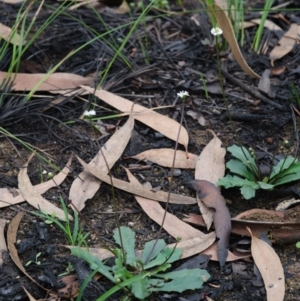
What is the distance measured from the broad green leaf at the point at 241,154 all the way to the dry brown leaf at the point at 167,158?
0.18 metres

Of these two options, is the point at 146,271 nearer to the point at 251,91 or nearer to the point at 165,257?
the point at 165,257

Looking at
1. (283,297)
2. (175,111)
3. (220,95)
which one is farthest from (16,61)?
(283,297)

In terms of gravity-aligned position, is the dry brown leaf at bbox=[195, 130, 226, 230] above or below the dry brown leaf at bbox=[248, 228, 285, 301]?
above

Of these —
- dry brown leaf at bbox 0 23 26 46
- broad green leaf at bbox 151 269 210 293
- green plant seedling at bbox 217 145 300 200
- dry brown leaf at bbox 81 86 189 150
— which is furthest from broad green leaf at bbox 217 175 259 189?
dry brown leaf at bbox 0 23 26 46

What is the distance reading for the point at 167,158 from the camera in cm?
274

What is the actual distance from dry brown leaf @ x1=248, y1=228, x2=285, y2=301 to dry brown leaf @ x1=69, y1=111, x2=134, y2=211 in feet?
2.13

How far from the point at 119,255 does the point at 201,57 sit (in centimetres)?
151

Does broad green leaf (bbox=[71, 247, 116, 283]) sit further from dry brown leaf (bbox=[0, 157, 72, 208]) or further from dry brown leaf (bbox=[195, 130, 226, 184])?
dry brown leaf (bbox=[195, 130, 226, 184])

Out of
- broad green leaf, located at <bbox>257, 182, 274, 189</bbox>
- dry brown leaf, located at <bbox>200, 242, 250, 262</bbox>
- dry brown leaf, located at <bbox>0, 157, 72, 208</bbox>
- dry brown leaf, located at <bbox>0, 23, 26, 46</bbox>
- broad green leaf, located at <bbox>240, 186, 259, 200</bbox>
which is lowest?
dry brown leaf, located at <bbox>200, 242, 250, 262</bbox>

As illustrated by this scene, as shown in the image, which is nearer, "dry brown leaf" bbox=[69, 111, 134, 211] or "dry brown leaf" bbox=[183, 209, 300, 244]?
"dry brown leaf" bbox=[183, 209, 300, 244]

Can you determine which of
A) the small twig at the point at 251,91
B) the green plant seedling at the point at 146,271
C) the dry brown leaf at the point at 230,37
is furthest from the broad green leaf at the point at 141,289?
the dry brown leaf at the point at 230,37

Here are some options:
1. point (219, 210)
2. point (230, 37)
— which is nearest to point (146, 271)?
point (219, 210)

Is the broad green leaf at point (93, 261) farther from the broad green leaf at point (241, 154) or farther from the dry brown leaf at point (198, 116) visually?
the dry brown leaf at point (198, 116)

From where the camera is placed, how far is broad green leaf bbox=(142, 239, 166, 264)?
7.26ft
